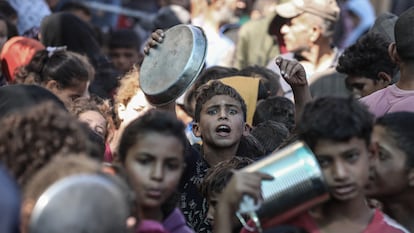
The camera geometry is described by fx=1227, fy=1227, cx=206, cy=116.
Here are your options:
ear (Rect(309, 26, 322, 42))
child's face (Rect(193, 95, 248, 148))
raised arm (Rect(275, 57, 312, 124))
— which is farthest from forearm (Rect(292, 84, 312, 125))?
ear (Rect(309, 26, 322, 42))

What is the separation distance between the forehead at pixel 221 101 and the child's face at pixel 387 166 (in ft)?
5.56

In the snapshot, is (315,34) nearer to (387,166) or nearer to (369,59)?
(369,59)

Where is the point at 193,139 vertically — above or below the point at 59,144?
below

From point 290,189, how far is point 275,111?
3553 mm

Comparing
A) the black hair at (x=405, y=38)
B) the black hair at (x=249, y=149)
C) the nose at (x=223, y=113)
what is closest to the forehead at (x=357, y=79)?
the black hair at (x=249, y=149)

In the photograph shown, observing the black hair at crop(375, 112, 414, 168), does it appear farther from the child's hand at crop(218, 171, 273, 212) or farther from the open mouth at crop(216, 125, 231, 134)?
the open mouth at crop(216, 125, 231, 134)

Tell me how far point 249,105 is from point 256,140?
84 centimetres

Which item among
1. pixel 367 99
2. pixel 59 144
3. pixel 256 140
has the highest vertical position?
pixel 59 144

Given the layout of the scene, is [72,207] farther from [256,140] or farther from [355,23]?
[355,23]

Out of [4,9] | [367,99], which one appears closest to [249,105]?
[367,99]

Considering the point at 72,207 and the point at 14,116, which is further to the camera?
the point at 14,116

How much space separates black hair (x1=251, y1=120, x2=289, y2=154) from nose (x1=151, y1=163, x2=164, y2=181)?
2.54m

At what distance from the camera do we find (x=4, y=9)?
9.87m

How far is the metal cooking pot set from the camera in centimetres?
348
